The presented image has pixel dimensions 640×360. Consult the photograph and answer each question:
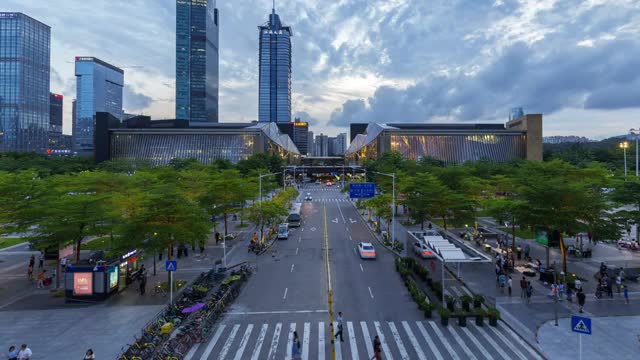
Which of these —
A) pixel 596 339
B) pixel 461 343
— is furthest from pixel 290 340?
pixel 596 339

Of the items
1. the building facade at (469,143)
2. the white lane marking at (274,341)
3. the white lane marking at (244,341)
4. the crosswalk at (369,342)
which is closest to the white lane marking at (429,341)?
the crosswalk at (369,342)

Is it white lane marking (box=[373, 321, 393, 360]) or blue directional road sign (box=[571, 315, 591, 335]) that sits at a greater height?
blue directional road sign (box=[571, 315, 591, 335])

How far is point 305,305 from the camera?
75.2 feet

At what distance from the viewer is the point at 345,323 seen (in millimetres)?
20203

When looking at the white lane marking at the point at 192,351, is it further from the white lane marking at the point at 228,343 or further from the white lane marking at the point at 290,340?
the white lane marking at the point at 290,340

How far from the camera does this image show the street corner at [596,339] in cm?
1665

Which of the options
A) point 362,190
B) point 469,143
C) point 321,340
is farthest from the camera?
point 469,143

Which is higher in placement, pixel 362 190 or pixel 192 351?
pixel 362 190

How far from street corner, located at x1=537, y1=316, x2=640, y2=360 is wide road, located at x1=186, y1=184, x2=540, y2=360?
1499 millimetres

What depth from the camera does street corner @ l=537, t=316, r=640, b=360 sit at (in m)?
Result: 16.7

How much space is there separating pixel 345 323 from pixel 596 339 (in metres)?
13.3

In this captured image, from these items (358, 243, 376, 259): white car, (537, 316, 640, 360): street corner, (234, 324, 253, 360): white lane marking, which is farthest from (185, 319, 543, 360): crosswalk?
(358, 243, 376, 259): white car

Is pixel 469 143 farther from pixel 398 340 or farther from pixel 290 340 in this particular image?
pixel 290 340

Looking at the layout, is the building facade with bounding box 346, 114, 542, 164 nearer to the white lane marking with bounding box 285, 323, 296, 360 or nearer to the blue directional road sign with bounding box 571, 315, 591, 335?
the white lane marking with bounding box 285, 323, 296, 360
